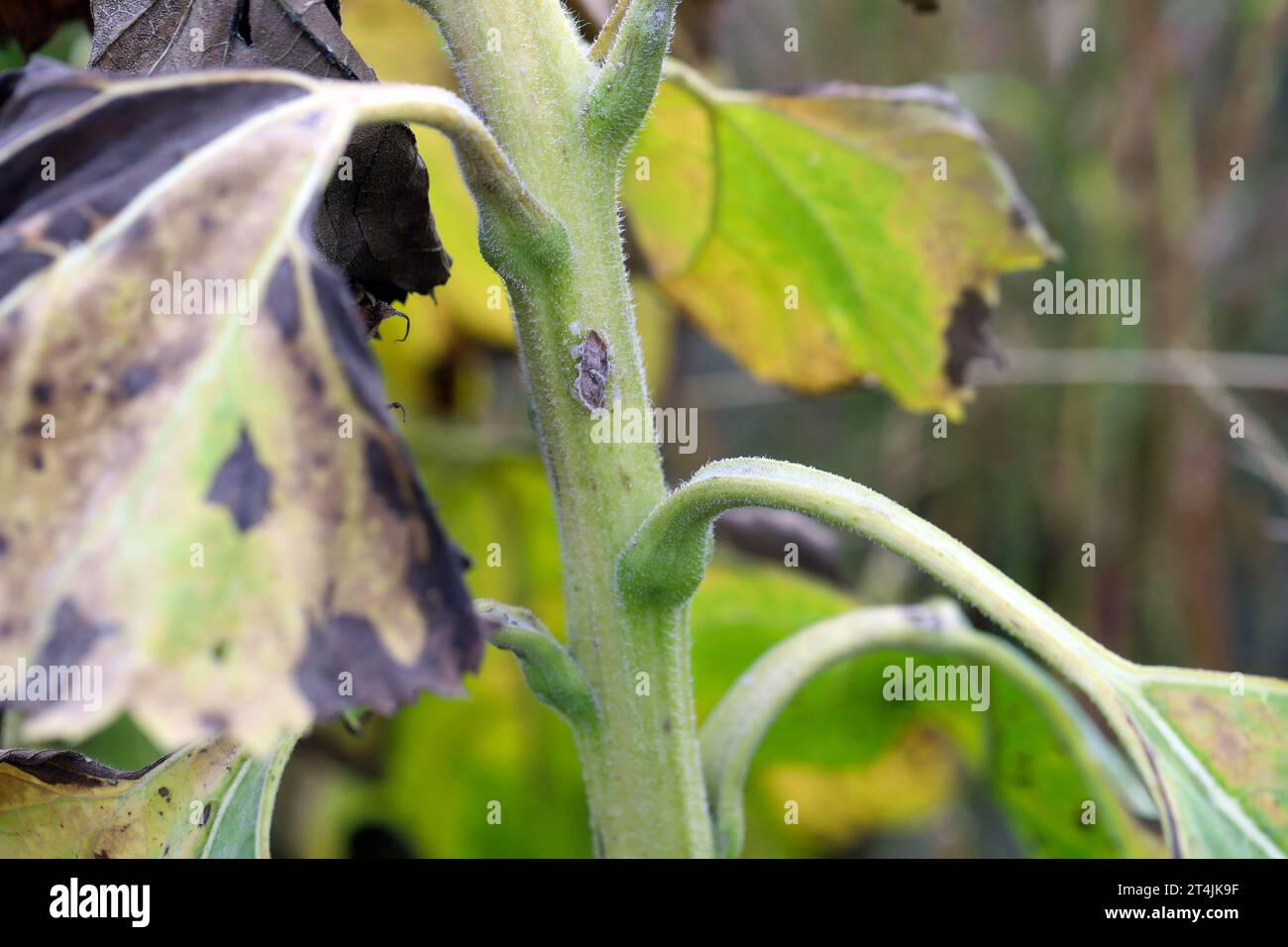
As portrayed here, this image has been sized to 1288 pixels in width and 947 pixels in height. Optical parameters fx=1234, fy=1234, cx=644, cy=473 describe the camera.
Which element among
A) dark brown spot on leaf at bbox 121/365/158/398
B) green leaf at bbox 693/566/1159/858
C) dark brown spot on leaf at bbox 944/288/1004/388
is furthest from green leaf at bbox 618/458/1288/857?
dark brown spot on leaf at bbox 944/288/1004/388

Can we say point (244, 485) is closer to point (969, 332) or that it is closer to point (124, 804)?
point (124, 804)

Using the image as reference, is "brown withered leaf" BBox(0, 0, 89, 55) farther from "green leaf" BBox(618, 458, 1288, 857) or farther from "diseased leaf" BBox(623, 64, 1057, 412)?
"green leaf" BBox(618, 458, 1288, 857)

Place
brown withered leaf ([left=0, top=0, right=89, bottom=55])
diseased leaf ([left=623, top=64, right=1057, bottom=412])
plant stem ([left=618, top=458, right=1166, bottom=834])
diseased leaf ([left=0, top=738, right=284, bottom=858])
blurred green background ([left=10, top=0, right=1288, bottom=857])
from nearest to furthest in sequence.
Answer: plant stem ([left=618, top=458, right=1166, bottom=834])
diseased leaf ([left=0, top=738, right=284, bottom=858])
brown withered leaf ([left=0, top=0, right=89, bottom=55])
diseased leaf ([left=623, top=64, right=1057, bottom=412])
blurred green background ([left=10, top=0, right=1288, bottom=857])

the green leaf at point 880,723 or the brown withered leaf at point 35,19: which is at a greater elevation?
the brown withered leaf at point 35,19

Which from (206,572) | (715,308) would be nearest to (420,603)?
(206,572)

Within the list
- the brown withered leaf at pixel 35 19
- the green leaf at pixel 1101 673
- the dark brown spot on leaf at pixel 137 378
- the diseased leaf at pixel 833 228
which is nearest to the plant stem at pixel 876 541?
the green leaf at pixel 1101 673

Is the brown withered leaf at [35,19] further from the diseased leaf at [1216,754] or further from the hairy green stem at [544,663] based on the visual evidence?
the diseased leaf at [1216,754]
